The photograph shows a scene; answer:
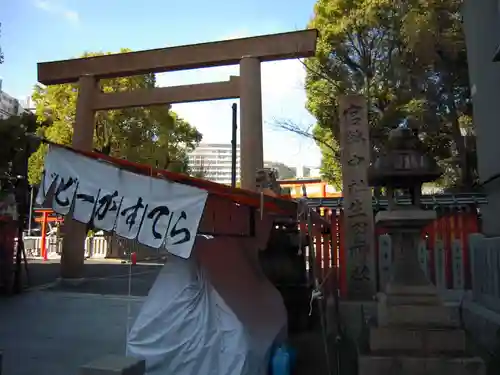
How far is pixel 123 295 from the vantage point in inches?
496

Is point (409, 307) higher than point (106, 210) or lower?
lower

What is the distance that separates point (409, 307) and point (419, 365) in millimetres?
681

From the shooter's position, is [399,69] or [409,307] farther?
[399,69]

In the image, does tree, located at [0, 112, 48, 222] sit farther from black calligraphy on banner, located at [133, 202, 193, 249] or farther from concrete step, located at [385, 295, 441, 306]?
concrete step, located at [385, 295, 441, 306]

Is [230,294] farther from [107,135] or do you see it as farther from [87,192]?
[107,135]

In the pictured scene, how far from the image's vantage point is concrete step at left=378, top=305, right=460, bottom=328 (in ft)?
17.4

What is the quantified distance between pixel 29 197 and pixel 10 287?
3089 millimetres

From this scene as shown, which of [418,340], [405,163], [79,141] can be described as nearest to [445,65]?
[405,163]

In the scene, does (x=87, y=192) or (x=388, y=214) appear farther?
(x=388, y=214)

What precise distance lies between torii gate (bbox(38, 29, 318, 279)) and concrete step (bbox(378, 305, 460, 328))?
16.0 ft

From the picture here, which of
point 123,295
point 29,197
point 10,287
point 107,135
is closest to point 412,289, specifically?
point 123,295

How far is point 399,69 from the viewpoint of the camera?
16.1 metres

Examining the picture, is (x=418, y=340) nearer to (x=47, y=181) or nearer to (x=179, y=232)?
(x=179, y=232)

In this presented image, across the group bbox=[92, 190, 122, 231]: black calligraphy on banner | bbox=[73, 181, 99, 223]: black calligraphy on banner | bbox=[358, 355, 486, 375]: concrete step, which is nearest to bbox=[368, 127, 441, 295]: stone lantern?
bbox=[358, 355, 486, 375]: concrete step
